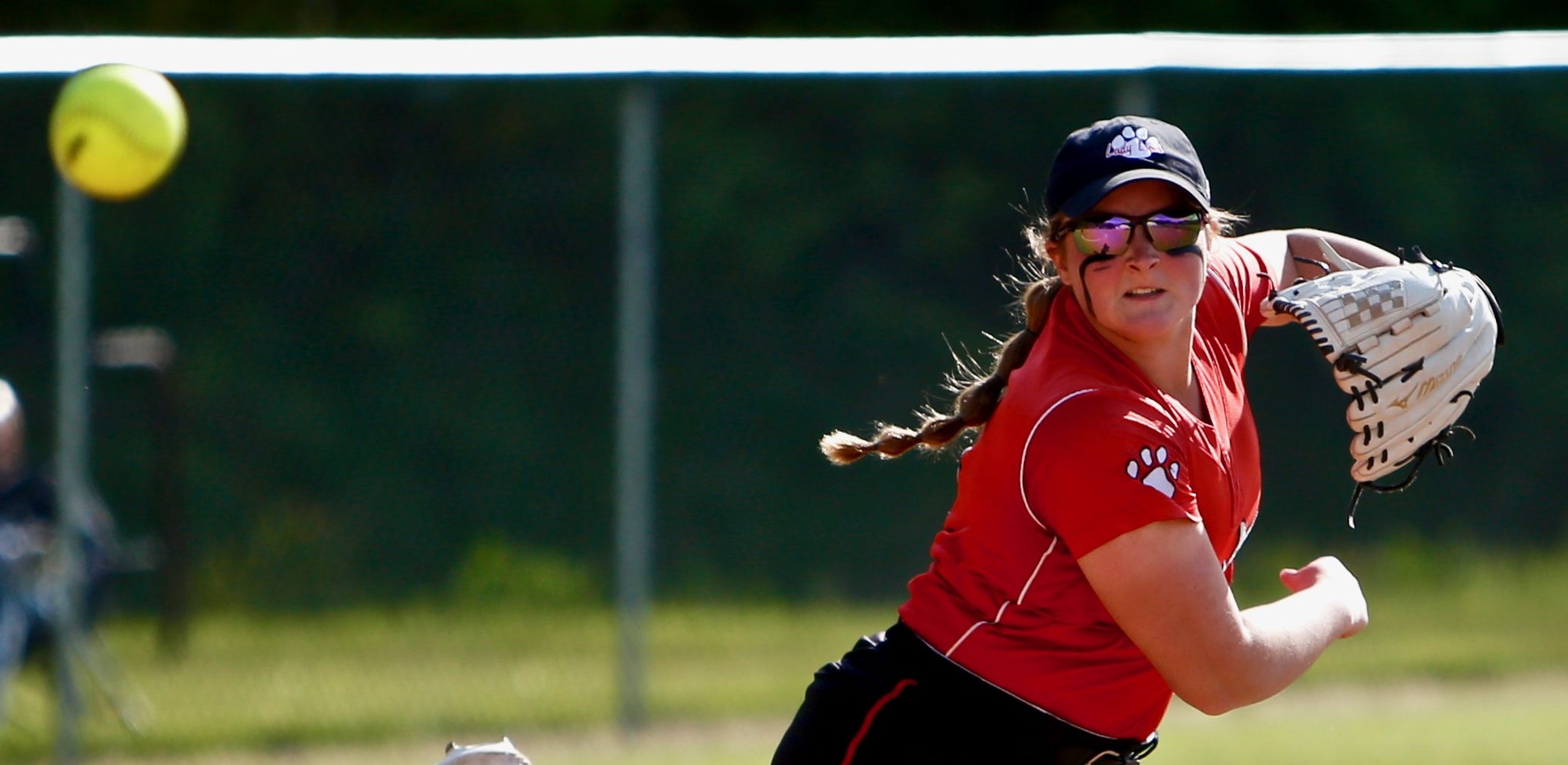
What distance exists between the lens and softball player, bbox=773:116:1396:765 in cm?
269

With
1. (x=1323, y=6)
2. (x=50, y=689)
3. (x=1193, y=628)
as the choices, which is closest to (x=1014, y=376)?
(x=1193, y=628)

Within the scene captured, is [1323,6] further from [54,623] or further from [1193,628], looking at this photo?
[1193,628]

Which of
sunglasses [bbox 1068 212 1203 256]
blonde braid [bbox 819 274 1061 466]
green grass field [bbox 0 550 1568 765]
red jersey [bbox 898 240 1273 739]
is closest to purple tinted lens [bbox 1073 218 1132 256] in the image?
sunglasses [bbox 1068 212 1203 256]

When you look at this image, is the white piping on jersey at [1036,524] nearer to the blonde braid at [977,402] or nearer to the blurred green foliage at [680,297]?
the blonde braid at [977,402]

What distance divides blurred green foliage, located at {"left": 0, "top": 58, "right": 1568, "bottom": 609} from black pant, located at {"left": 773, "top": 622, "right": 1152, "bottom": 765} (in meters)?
4.07

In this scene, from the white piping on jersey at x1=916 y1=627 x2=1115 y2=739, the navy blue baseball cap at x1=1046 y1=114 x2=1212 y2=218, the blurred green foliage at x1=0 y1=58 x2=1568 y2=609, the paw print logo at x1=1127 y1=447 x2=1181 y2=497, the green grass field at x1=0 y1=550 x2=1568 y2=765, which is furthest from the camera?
the blurred green foliage at x1=0 y1=58 x2=1568 y2=609

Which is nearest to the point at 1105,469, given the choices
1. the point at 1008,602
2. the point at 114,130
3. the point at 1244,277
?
the point at 1008,602

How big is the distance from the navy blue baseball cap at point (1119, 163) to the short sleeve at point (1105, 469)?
31 centimetres

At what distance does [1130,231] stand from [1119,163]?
101mm

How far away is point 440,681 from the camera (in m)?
6.93

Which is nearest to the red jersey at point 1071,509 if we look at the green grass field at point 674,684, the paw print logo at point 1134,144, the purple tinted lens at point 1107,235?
the purple tinted lens at point 1107,235

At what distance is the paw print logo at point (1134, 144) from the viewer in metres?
2.79

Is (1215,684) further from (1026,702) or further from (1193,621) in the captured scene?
(1026,702)

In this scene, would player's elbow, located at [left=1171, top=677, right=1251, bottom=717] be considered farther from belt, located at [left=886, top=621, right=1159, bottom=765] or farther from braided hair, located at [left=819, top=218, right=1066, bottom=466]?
braided hair, located at [left=819, top=218, right=1066, bottom=466]
